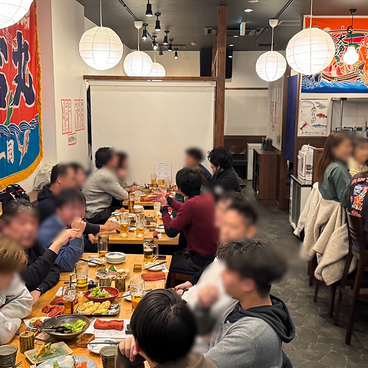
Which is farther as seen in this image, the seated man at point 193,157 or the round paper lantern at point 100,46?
the round paper lantern at point 100,46

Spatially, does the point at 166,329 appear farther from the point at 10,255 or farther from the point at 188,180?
the point at 188,180

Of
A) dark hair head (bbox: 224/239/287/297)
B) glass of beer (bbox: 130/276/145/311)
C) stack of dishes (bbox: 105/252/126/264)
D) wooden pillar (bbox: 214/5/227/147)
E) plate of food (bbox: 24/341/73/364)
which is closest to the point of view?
dark hair head (bbox: 224/239/287/297)

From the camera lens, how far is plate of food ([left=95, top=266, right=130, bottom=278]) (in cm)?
329

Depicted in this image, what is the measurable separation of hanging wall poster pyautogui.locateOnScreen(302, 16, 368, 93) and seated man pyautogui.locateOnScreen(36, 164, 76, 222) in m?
8.63

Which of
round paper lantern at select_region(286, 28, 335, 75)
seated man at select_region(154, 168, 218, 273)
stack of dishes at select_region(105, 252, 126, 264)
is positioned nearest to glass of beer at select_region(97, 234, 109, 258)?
stack of dishes at select_region(105, 252, 126, 264)

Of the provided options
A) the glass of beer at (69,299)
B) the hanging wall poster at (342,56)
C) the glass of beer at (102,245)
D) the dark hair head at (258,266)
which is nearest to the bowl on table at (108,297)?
the glass of beer at (69,299)

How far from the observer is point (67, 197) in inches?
21.8

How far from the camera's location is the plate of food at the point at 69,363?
1876 mm

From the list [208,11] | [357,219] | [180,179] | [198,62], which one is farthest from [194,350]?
[198,62]

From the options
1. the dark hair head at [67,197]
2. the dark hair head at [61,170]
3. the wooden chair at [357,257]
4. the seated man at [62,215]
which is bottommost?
the wooden chair at [357,257]

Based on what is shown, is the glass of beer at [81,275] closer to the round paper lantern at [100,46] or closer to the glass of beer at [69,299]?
the glass of beer at [69,299]

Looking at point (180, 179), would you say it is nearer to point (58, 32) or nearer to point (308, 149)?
point (58, 32)

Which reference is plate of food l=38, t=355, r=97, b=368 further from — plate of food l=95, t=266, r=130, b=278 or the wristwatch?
plate of food l=95, t=266, r=130, b=278

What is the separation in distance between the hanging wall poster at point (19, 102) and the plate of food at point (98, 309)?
7.81 ft
